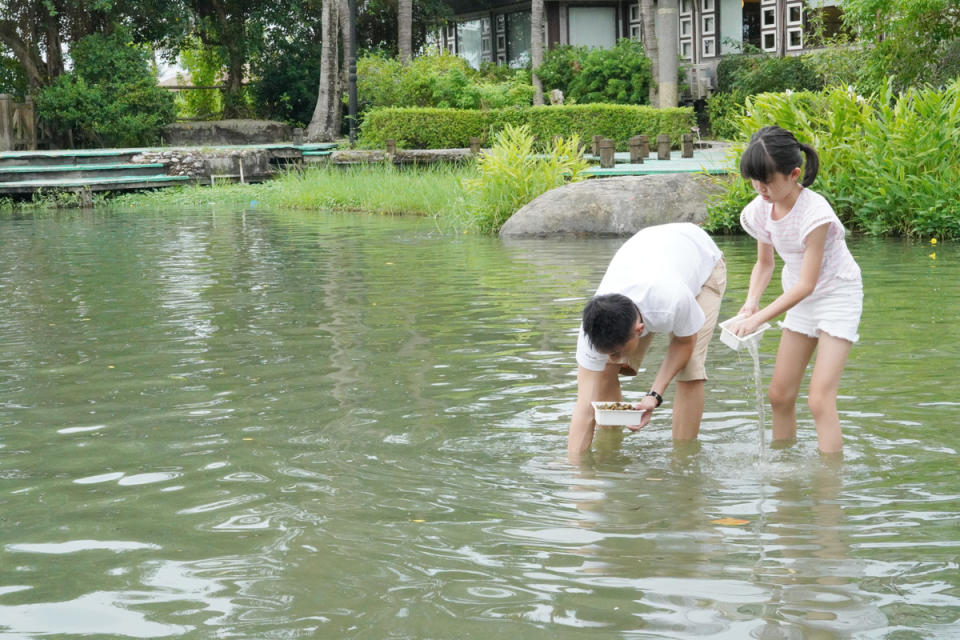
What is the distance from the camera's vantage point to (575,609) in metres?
3.70

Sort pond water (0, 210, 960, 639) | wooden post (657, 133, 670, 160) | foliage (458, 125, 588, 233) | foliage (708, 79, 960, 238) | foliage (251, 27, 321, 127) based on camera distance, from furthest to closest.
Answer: foliage (251, 27, 321, 127)
wooden post (657, 133, 670, 160)
foliage (458, 125, 588, 233)
foliage (708, 79, 960, 238)
pond water (0, 210, 960, 639)

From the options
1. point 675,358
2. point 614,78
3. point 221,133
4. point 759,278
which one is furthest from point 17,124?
point 675,358

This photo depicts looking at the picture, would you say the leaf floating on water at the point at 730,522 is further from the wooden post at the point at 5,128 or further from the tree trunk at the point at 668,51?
the wooden post at the point at 5,128

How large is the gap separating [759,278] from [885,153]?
386 inches

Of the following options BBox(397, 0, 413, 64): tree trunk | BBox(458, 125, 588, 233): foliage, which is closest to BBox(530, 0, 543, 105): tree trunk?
BBox(397, 0, 413, 64): tree trunk

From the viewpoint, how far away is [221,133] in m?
36.3

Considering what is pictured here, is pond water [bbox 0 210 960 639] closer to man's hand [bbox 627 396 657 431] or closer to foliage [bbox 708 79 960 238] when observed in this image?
man's hand [bbox 627 396 657 431]

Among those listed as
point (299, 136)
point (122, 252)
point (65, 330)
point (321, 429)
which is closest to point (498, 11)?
point (299, 136)

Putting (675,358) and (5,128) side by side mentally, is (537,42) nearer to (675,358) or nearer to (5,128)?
(5,128)

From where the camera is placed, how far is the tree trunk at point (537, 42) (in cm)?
3366

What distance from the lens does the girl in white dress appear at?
4746 millimetres

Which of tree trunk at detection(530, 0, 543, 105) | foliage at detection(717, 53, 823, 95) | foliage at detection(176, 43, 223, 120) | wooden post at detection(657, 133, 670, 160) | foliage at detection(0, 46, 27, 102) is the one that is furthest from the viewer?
foliage at detection(176, 43, 223, 120)

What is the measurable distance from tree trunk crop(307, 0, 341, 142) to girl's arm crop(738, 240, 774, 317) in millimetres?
29129

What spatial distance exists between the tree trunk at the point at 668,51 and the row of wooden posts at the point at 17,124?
1810 centimetres
